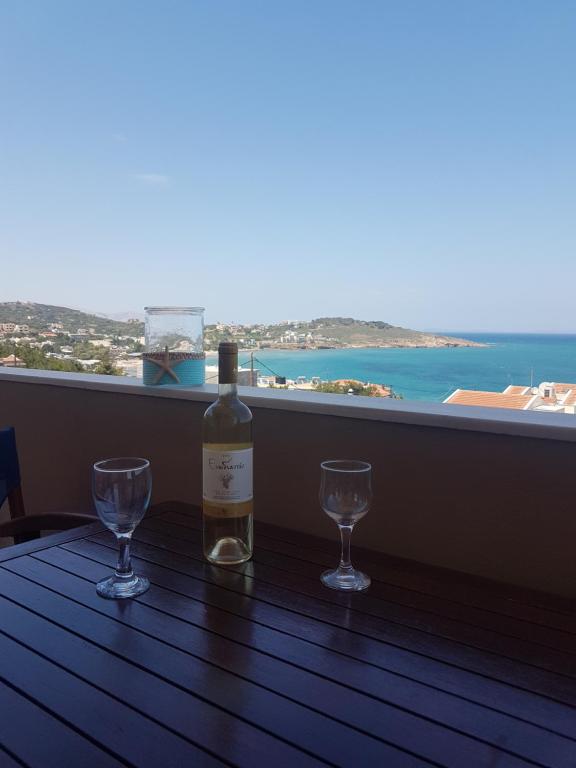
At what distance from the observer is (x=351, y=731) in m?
0.56

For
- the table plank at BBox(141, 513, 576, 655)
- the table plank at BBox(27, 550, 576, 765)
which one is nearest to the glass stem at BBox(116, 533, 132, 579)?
the table plank at BBox(27, 550, 576, 765)

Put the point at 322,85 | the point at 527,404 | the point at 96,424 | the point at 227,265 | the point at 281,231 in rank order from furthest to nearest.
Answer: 1. the point at 281,231
2. the point at 227,265
3. the point at 322,85
4. the point at 96,424
5. the point at 527,404

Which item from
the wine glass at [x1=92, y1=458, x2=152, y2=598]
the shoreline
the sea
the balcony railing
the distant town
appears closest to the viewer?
the wine glass at [x1=92, y1=458, x2=152, y2=598]

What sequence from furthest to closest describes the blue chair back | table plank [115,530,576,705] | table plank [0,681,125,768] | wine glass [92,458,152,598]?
the blue chair back → wine glass [92,458,152,598] → table plank [115,530,576,705] → table plank [0,681,125,768]

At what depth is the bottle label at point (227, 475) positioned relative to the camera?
0.92 metres

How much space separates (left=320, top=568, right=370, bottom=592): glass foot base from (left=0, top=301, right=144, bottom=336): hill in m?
2.16

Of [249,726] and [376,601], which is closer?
[249,726]

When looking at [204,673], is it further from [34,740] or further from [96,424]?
[96,424]

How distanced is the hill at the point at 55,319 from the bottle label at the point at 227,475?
2.06m

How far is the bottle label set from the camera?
925mm

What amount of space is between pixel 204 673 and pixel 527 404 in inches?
43.8

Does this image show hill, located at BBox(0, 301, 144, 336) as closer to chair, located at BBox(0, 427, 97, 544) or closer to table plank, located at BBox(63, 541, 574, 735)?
chair, located at BBox(0, 427, 97, 544)

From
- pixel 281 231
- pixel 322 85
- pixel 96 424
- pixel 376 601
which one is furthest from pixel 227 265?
pixel 376 601

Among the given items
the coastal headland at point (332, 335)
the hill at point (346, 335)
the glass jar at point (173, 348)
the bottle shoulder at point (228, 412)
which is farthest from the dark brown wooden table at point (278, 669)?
the hill at point (346, 335)
